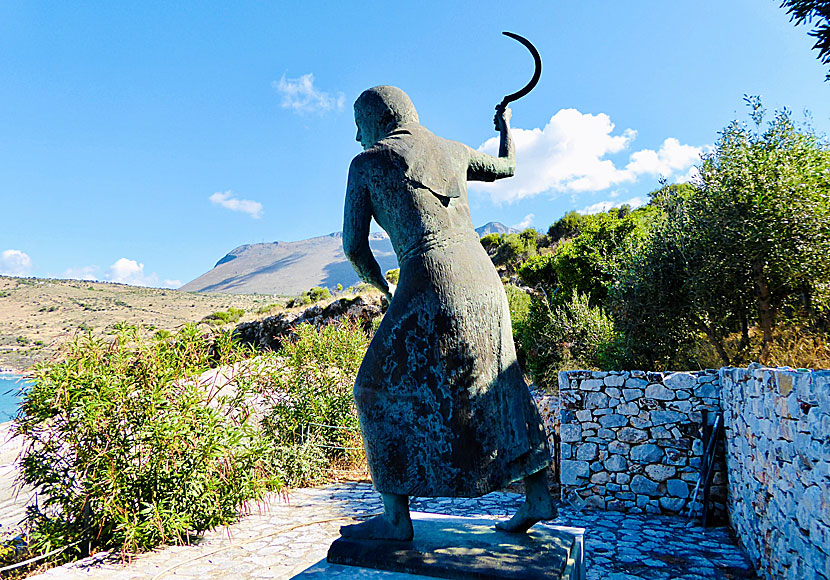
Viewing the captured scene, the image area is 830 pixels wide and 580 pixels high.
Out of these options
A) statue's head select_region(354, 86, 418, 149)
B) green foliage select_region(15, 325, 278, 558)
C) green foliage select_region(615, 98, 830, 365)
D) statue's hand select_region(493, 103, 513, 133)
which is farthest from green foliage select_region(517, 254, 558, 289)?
statue's head select_region(354, 86, 418, 149)

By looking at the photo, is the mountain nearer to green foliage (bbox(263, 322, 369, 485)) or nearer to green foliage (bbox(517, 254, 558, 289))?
green foliage (bbox(517, 254, 558, 289))

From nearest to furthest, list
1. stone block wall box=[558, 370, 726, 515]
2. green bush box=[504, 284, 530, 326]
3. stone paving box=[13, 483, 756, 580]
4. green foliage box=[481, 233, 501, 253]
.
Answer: stone paving box=[13, 483, 756, 580], stone block wall box=[558, 370, 726, 515], green bush box=[504, 284, 530, 326], green foliage box=[481, 233, 501, 253]

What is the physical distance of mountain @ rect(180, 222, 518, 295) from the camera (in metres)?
132

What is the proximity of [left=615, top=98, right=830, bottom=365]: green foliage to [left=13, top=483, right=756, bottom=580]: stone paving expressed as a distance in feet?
10.9

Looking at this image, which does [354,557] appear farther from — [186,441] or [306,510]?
[306,510]

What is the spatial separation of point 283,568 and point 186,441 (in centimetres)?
144

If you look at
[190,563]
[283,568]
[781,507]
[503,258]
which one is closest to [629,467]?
[781,507]

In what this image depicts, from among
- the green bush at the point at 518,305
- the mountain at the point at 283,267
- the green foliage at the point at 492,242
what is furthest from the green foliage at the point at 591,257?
the mountain at the point at 283,267

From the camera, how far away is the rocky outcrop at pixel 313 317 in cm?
2025

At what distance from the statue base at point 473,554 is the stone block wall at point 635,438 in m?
4.50

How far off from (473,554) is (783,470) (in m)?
2.87

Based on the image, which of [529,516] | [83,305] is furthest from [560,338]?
[83,305]

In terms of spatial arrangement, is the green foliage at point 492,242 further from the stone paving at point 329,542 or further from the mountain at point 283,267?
the mountain at point 283,267

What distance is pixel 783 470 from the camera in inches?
145
